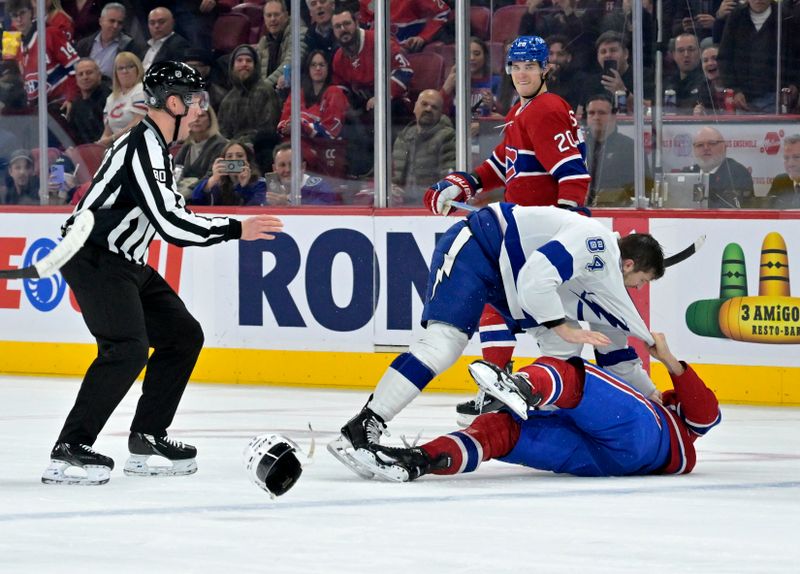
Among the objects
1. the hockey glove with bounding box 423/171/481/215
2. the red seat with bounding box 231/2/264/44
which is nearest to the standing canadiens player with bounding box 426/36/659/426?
the hockey glove with bounding box 423/171/481/215

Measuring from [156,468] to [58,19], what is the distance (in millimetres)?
4593

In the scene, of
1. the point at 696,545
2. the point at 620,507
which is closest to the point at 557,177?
the point at 620,507

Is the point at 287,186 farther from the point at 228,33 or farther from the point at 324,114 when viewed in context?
the point at 228,33

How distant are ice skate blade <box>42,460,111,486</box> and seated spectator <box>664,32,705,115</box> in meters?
3.83

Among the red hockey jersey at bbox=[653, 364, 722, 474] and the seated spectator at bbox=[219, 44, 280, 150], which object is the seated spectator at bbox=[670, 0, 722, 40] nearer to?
the seated spectator at bbox=[219, 44, 280, 150]

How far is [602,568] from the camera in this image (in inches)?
143

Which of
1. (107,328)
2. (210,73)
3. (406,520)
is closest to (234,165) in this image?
(210,73)

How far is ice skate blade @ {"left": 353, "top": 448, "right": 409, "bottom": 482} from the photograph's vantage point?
16.2 ft

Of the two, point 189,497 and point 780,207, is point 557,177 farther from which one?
point 189,497

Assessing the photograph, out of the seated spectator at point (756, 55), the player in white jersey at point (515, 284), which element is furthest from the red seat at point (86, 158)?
the player in white jersey at point (515, 284)

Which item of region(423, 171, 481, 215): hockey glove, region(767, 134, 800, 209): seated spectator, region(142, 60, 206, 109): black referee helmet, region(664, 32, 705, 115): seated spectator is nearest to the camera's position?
region(142, 60, 206, 109): black referee helmet

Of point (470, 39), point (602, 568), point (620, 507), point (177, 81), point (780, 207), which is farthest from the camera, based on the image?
point (470, 39)

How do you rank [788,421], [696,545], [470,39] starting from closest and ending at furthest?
[696,545] → [788,421] → [470,39]

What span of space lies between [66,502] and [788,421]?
3341 mm
